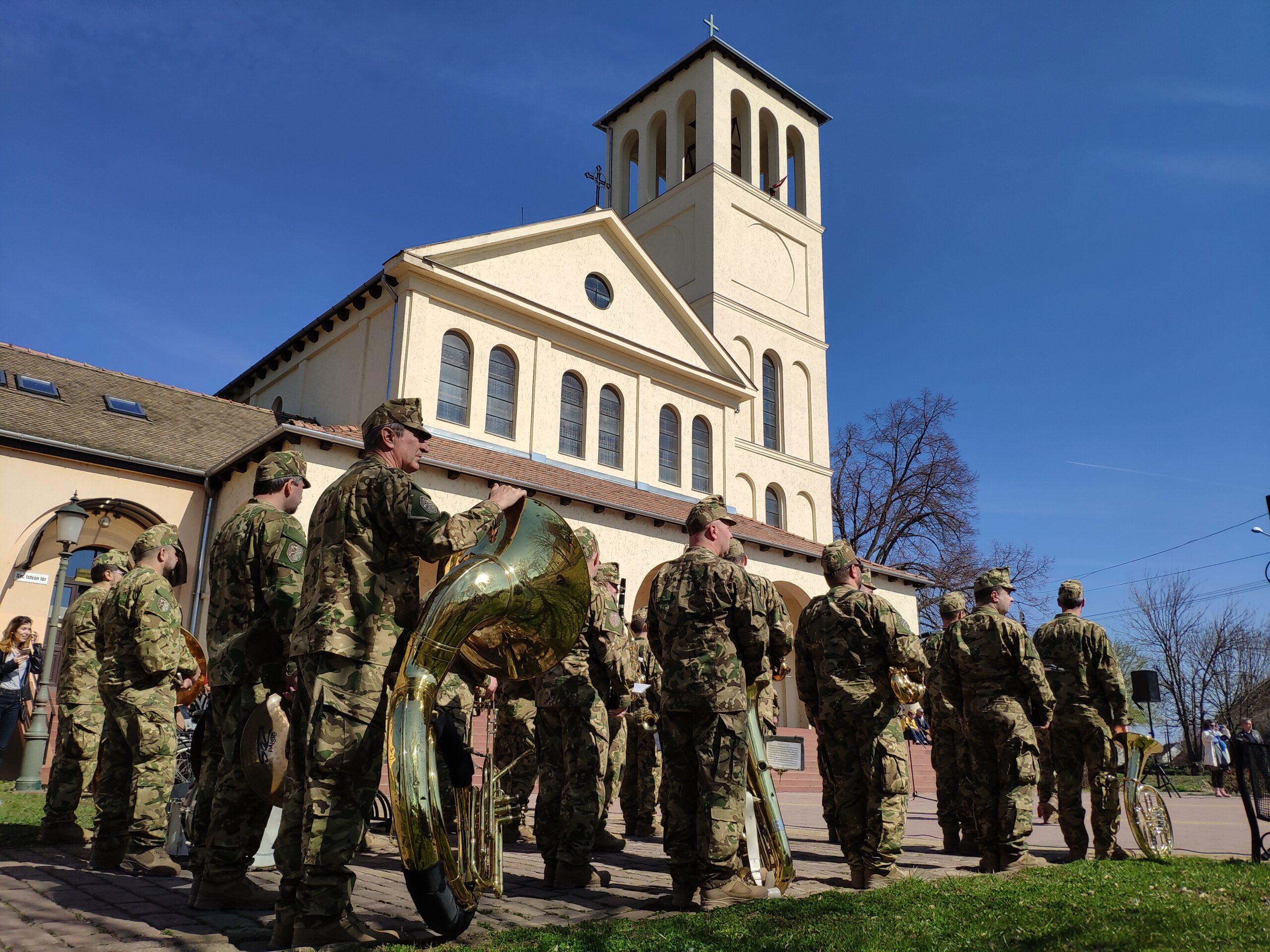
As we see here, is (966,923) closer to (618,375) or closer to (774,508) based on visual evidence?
(618,375)

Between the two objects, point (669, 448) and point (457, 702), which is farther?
point (669, 448)

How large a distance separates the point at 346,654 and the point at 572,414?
1935cm

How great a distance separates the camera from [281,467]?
513 cm

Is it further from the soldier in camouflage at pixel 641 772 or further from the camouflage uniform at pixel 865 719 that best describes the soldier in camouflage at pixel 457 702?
the camouflage uniform at pixel 865 719

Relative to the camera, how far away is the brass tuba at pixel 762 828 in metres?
5.38

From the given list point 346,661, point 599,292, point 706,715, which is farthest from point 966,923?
point 599,292

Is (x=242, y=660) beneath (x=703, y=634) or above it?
beneath

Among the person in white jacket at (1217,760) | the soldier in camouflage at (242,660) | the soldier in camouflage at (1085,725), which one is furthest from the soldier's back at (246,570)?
the person in white jacket at (1217,760)

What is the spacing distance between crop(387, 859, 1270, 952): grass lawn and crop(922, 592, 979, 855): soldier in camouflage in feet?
6.70

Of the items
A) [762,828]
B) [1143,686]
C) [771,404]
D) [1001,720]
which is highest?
[771,404]

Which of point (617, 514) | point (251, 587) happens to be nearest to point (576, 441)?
point (617, 514)

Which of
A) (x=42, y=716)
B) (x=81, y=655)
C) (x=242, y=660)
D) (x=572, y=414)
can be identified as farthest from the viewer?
(x=572, y=414)

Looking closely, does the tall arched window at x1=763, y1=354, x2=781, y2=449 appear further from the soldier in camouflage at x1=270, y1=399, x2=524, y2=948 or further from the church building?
the soldier in camouflage at x1=270, y1=399, x2=524, y2=948

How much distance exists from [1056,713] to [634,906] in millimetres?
4151
